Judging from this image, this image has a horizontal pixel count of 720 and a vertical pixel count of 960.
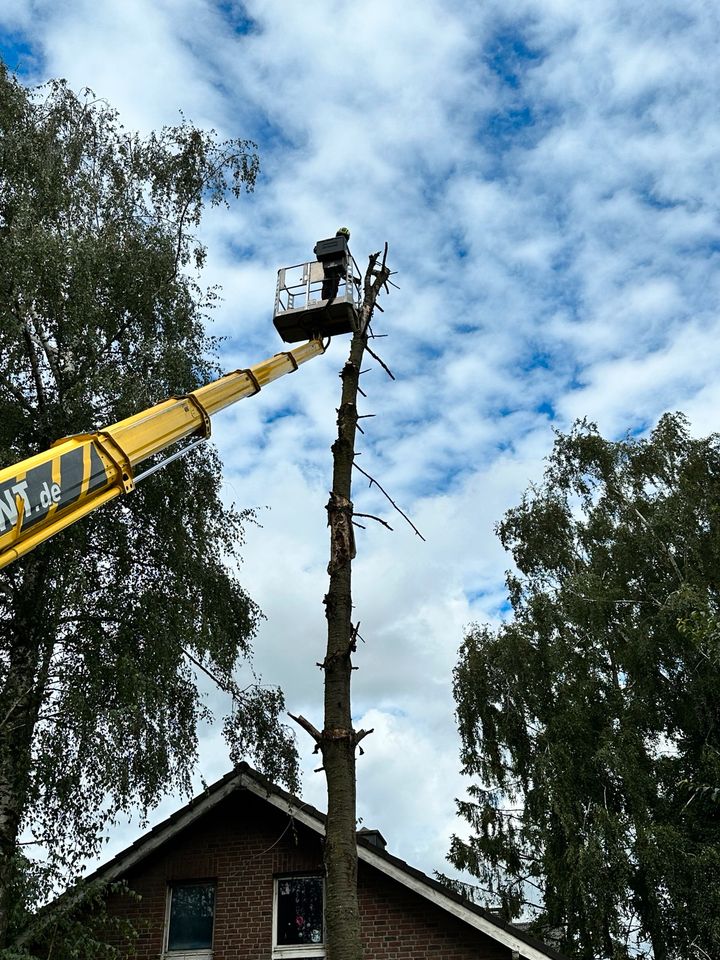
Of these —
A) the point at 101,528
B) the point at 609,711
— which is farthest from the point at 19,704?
the point at 609,711

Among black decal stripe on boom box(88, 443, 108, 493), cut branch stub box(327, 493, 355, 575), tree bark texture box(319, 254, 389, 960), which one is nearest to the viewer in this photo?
tree bark texture box(319, 254, 389, 960)

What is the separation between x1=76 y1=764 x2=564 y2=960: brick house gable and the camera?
10.8m

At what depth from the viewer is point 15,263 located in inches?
482

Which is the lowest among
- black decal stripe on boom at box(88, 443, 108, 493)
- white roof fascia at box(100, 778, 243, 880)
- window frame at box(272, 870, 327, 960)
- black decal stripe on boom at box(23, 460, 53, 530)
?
window frame at box(272, 870, 327, 960)

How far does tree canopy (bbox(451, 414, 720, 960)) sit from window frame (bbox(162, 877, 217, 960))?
8.54 m

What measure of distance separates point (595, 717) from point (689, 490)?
5934mm

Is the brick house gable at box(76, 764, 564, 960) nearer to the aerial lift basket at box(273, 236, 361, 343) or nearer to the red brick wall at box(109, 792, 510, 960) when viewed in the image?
the red brick wall at box(109, 792, 510, 960)

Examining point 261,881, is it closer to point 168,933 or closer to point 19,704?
point 168,933

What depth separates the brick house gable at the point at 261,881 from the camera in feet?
35.3

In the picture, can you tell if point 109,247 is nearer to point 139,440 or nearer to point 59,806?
point 139,440

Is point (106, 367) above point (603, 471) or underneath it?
underneath

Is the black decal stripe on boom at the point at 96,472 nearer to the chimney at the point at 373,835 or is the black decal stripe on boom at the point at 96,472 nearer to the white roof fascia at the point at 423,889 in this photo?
A: the white roof fascia at the point at 423,889

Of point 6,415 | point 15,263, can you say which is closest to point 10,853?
point 6,415

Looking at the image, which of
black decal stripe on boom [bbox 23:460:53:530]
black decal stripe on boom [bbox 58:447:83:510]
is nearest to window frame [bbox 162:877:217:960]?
black decal stripe on boom [bbox 58:447:83:510]
